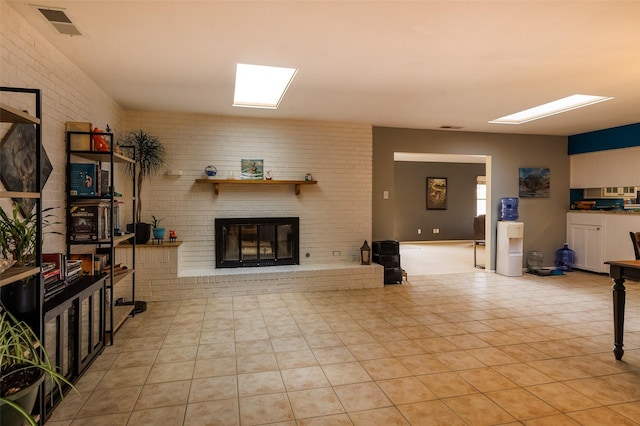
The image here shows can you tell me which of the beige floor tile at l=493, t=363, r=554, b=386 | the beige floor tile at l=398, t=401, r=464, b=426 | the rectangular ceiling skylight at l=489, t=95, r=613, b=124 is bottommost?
the beige floor tile at l=398, t=401, r=464, b=426

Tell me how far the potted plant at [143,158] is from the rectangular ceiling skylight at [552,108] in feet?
16.0

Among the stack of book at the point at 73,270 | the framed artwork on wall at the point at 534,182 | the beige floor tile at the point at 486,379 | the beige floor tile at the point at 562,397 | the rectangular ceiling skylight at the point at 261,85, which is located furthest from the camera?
the framed artwork on wall at the point at 534,182

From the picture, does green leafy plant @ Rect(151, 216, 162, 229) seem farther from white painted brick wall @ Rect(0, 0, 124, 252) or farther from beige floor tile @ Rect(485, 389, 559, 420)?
beige floor tile @ Rect(485, 389, 559, 420)

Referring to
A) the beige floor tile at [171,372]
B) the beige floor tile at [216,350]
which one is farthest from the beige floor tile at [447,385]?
the beige floor tile at [171,372]

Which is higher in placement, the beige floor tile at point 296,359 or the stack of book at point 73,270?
the stack of book at point 73,270

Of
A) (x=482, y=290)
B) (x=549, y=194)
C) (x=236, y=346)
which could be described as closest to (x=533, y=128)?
(x=549, y=194)

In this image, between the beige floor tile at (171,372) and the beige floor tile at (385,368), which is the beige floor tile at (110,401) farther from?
the beige floor tile at (385,368)

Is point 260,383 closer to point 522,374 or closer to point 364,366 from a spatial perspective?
point 364,366

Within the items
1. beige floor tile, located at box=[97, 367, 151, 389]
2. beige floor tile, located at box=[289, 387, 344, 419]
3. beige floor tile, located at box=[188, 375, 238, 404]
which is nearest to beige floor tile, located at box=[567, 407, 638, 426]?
beige floor tile, located at box=[289, 387, 344, 419]

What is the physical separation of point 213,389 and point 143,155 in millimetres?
3432

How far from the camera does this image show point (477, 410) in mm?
2182

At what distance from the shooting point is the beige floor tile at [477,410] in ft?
6.82

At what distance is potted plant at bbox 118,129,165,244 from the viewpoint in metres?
4.70

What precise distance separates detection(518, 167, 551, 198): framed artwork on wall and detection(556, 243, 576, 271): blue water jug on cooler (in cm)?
104
